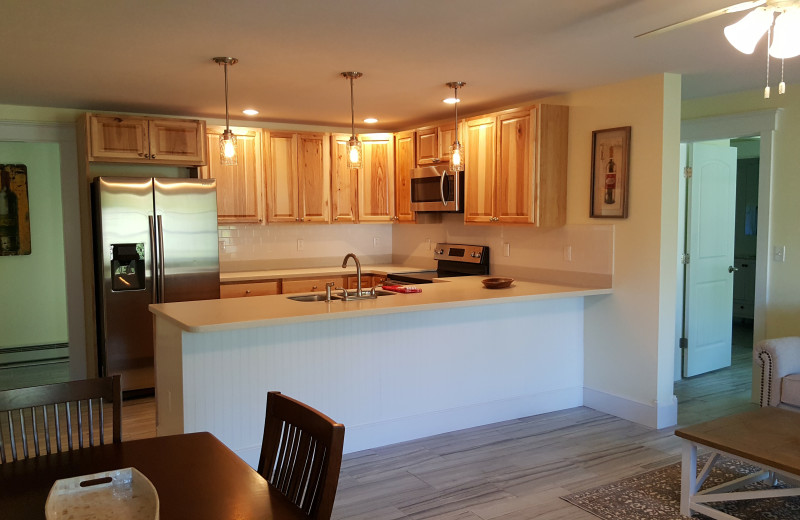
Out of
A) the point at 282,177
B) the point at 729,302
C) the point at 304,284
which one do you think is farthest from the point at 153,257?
the point at 729,302

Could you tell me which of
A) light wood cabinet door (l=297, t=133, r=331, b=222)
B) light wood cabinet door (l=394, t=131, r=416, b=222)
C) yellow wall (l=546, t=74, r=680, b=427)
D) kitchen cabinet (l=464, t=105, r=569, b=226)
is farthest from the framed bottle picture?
light wood cabinet door (l=297, t=133, r=331, b=222)

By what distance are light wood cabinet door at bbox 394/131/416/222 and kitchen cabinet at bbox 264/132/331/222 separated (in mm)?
651

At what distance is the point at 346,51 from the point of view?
330cm

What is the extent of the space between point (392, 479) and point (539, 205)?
86.1 inches

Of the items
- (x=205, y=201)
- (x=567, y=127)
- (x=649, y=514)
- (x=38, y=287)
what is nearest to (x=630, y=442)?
(x=649, y=514)

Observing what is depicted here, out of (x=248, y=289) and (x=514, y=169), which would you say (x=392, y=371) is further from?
(x=248, y=289)

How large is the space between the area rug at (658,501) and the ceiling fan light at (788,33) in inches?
79.7

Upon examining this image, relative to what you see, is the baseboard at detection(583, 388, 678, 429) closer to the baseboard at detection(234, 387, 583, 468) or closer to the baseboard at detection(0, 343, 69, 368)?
the baseboard at detection(234, 387, 583, 468)

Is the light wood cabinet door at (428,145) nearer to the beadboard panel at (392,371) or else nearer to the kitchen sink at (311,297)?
the beadboard panel at (392,371)

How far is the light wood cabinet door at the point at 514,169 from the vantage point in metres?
4.50

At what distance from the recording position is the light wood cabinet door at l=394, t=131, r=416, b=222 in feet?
19.0

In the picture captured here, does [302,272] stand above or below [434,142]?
below

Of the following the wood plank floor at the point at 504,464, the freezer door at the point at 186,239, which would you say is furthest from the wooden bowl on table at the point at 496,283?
the freezer door at the point at 186,239

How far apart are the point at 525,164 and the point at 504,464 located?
2115 millimetres
